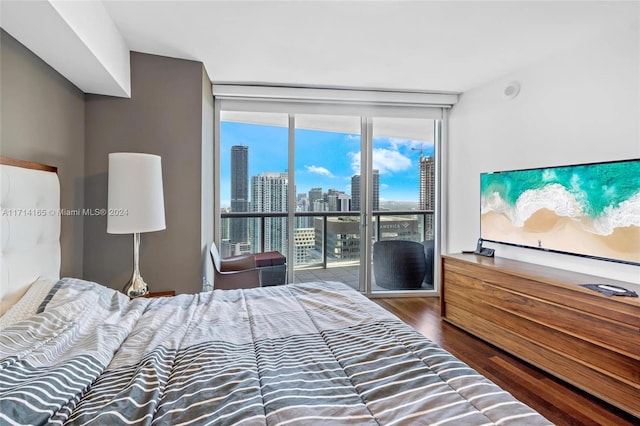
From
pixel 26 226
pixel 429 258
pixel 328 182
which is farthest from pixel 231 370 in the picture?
pixel 429 258

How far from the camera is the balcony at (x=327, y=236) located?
371cm

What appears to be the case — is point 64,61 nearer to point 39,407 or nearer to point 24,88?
point 24,88

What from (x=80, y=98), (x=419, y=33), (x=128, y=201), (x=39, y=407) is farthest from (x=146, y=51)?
(x=39, y=407)

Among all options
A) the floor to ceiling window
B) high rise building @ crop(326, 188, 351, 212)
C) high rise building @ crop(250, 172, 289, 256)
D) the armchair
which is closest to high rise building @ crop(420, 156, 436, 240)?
the floor to ceiling window

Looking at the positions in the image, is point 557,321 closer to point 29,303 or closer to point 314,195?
point 314,195

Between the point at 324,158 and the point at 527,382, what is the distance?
2820mm

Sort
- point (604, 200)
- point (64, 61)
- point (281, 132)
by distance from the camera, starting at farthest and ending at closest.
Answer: point (281, 132) → point (604, 200) → point (64, 61)

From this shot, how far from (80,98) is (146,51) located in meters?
0.62

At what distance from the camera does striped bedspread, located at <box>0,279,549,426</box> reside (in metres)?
0.84

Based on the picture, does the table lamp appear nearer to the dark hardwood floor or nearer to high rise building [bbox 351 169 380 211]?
high rise building [bbox 351 169 380 211]

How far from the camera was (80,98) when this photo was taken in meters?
2.37

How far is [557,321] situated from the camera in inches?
83.3

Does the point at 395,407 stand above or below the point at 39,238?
below

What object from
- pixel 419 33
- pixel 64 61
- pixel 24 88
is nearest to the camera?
pixel 24 88
